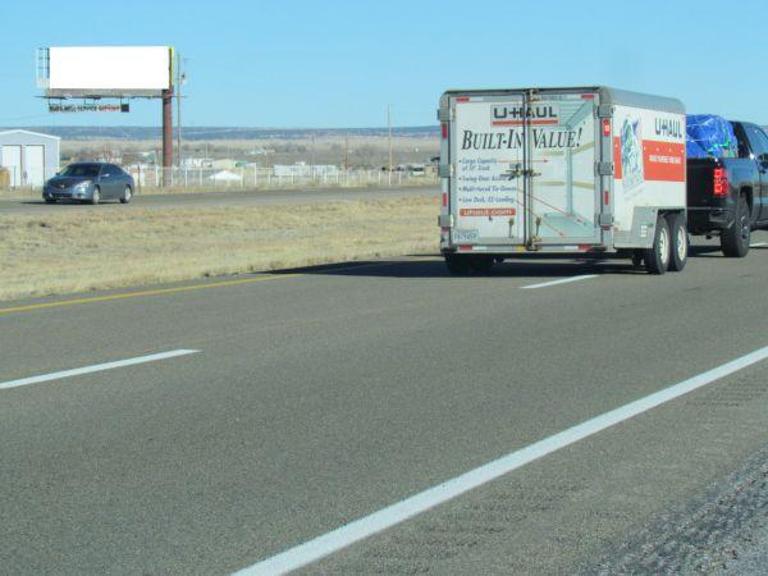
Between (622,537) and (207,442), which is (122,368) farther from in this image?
(622,537)

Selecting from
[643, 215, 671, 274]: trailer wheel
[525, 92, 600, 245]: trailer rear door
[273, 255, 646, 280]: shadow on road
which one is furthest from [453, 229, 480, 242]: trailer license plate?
[643, 215, 671, 274]: trailer wheel

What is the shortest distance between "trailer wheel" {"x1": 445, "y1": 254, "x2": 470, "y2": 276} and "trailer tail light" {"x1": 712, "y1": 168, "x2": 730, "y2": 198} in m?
5.01

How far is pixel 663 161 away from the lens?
20.0 metres

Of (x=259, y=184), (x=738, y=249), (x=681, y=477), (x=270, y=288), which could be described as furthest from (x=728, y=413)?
(x=259, y=184)

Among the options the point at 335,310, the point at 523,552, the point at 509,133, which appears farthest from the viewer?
the point at 509,133

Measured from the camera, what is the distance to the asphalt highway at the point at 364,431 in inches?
230

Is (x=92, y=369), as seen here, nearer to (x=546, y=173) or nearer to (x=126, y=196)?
(x=546, y=173)

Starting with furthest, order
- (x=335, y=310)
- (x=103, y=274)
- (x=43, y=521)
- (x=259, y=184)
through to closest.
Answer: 1. (x=259, y=184)
2. (x=103, y=274)
3. (x=335, y=310)
4. (x=43, y=521)

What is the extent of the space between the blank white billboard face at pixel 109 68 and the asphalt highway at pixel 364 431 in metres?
71.7

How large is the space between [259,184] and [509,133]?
199 feet

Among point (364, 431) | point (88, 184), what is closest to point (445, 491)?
point (364, 431)

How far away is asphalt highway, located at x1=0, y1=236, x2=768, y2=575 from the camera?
19.2ft

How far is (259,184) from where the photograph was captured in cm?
7850

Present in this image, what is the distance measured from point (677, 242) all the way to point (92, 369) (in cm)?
1155
